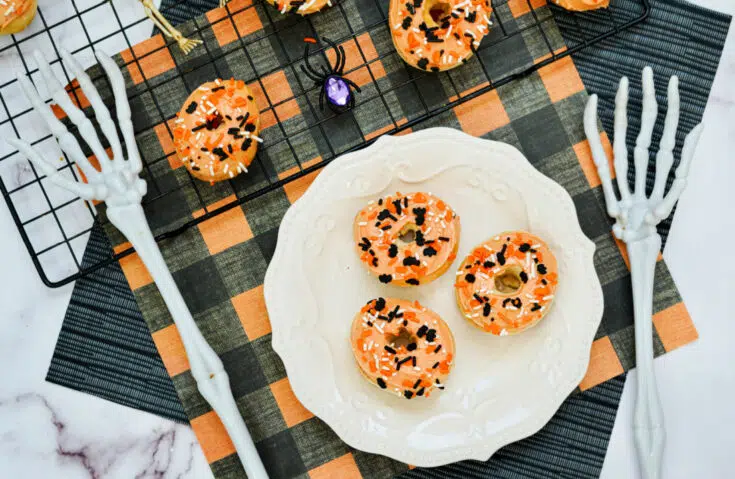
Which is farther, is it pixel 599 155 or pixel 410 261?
pixel 599 155

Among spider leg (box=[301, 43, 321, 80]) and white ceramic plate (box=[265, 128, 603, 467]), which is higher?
spider leg (box=[301, 43, 321, 80])

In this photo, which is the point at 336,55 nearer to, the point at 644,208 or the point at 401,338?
the point at 401,338

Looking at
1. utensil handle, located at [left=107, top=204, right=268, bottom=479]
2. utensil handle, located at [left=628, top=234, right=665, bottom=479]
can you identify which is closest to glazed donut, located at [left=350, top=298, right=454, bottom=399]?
utensil handle, located at [left=107, top=204, right=268, bottom=479]

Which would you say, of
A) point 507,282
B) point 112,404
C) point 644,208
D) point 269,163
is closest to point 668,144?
point 644,208

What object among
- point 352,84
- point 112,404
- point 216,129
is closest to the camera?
point 216,129

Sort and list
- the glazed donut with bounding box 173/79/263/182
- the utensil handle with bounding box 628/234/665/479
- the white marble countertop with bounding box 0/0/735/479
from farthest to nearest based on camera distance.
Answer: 1. the white marble countertop with bounding box 0/0/735/479
2. the utensil handle with bounding box 628/234/665/479
3. the glazed donut with bounding box 173/79/263/182

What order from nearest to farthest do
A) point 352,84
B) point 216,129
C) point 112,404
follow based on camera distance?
point 216,129 < point 352,84 < point 112,404

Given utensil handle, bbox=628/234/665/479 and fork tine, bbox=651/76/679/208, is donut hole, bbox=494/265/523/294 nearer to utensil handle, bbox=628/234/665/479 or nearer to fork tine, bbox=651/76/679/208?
utensil handle, bbox=628/234/665/479
